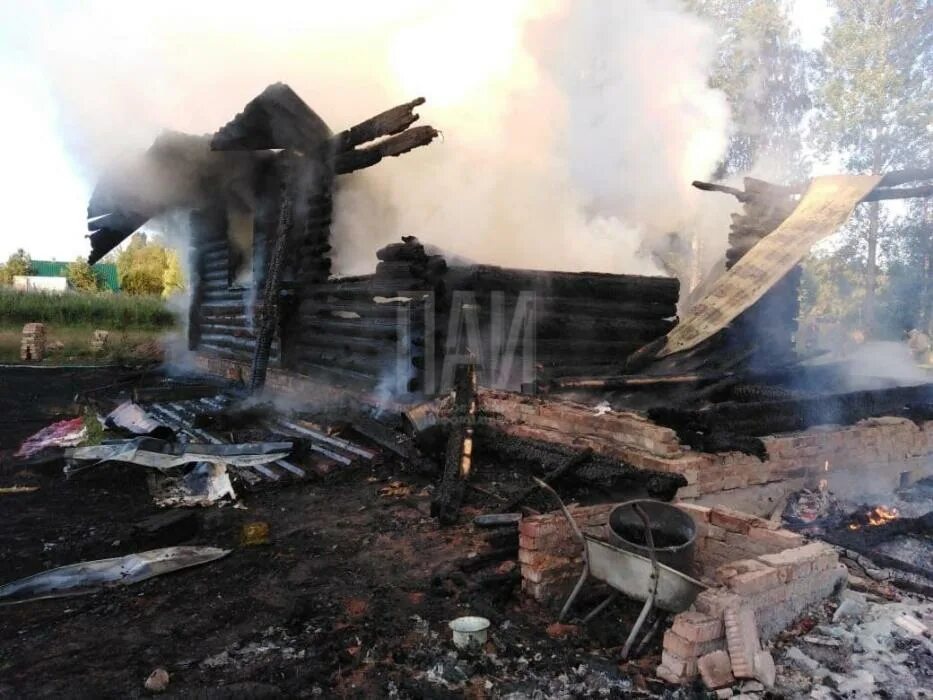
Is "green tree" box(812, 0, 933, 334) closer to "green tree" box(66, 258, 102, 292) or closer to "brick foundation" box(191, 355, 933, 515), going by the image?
"brick foundation" box(191, 355, 933, 515)

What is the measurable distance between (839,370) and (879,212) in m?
14.0

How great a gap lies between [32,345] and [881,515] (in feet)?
66.3

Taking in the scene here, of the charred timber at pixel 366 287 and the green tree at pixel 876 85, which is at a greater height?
the green tree at pixel 876 85

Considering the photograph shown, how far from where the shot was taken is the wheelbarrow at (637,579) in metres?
3.10

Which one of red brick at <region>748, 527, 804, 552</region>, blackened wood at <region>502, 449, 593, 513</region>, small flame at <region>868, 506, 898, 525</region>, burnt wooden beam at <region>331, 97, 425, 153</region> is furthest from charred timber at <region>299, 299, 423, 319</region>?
small flame at <region>868, 506, 898, 525</region>

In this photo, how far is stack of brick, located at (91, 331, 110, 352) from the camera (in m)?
19.5

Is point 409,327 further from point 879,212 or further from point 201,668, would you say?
point 879,212

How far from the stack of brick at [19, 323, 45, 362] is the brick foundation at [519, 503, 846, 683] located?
18903 mm

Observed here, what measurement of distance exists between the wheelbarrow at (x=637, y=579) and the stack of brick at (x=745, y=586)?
6.4 inches

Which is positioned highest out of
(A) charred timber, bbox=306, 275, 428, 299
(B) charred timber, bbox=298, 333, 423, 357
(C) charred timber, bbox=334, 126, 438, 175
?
(C) charred timber, bbox=334, 126, 438, 175

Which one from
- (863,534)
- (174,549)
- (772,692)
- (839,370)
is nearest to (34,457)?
(174,549)

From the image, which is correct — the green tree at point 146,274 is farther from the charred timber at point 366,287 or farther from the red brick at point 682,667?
the red brick at point 682,667

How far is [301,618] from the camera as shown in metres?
3.48

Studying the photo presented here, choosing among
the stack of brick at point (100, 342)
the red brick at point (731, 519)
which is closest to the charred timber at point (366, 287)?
the red brick at point (731, 519)
